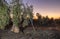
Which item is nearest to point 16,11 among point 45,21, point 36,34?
point 36,34

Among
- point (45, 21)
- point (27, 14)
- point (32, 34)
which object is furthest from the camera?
point (45, 21)

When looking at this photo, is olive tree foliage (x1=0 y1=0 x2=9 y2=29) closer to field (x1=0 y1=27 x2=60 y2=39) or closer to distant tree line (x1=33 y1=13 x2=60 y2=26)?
field (x1=0 y1=27 x2=60 y2=39)

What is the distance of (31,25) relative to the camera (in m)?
23.9

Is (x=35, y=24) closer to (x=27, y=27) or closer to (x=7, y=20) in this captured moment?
(x=27, y=27)

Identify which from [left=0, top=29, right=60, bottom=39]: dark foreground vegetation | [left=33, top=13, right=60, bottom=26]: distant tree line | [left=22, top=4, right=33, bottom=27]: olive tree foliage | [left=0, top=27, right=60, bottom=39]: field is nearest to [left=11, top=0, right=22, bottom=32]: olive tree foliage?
[left=22, top=4, right=33, bottom=27]: olive tree foliage

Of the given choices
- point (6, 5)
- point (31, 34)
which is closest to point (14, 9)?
point (6, 5)

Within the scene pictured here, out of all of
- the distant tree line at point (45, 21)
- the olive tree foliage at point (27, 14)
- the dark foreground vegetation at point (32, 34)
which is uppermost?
the olive tree foliage at point (27, 14)

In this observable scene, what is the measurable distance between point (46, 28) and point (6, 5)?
463cm

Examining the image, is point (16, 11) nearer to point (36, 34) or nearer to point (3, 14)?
point (3, 14)

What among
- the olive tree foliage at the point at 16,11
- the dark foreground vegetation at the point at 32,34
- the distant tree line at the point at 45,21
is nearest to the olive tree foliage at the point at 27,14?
the olive tree foliage at the point at 16,11

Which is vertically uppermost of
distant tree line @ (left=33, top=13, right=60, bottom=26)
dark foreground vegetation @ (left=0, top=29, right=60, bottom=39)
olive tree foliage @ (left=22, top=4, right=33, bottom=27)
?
olive tree foliage @ (left=22, top=4, right=33, bottom=27)

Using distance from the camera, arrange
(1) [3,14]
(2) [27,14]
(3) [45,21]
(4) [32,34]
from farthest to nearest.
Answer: (3) [45,21], (2) [27,14], (4) [32,34], (1) [3,14]

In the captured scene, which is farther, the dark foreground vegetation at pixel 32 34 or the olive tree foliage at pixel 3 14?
the olive tree foliage at pixel 3 14

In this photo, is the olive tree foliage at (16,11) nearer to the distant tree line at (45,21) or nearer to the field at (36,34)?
the field at (36,34)
